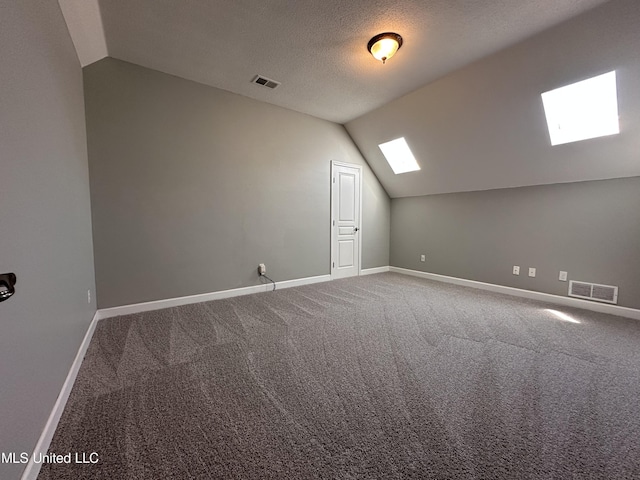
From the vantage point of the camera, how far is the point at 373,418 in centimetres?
137

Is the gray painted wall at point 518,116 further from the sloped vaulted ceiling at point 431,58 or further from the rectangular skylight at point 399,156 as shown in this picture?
the rectangular skylight at point 399,156

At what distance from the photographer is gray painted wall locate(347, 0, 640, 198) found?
213cm

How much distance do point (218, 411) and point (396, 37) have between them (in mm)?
3249

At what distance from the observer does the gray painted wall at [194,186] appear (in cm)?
273

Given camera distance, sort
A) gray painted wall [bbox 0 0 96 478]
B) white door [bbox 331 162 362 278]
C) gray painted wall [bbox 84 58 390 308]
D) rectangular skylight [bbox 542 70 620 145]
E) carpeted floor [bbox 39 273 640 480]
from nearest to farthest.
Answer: gray painted wall [bbox 0 0 96 478] < carpeted floor [bbox 39 273 640 480] < rectangular skylight [bbox 542 70 620 145] < gray painted wall [bbox 84 58 390 308] < white door [bbox 331 162 362 278]

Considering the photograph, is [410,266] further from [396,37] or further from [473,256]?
[396,37]

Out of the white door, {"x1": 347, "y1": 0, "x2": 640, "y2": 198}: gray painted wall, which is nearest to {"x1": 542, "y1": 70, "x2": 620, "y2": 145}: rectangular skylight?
{"x1": 347, "y1": 0, "x2": 640, "y2": 198}: gray painted wall

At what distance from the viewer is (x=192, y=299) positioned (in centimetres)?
324

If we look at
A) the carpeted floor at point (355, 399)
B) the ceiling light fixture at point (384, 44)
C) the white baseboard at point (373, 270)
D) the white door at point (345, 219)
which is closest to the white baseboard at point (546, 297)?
the carpeted floor at point (355, 399)

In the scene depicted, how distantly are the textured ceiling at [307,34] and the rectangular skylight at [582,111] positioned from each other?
988 mm

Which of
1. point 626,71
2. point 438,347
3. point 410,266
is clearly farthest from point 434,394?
point 410,266

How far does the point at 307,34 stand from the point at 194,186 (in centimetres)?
213

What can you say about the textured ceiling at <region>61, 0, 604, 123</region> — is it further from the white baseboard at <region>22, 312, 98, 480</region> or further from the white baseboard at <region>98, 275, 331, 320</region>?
the white baseboard at <region>22, 312, 98, 480</region>

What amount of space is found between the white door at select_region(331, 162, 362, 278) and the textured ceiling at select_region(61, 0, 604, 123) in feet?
5.47
